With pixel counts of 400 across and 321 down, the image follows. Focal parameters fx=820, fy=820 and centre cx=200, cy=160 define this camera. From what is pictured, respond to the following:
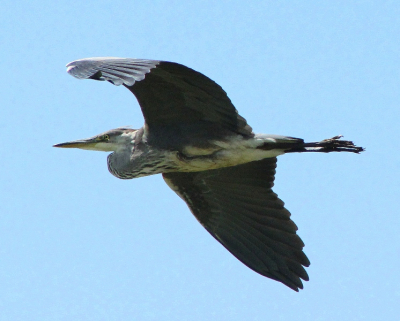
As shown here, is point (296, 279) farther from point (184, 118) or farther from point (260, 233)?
point (184, 118)

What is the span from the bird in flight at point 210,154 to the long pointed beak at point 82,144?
1 cm

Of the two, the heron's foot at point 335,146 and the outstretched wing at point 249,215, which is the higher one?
the heron's foot at point 335,146

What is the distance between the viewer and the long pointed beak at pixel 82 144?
855 centimetres

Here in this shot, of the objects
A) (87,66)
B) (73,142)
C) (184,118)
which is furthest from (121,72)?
(73,142)

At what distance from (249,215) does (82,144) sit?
1908 millimetres

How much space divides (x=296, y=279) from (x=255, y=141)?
5.22ft

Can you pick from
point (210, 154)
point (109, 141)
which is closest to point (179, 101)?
point (210, 154)

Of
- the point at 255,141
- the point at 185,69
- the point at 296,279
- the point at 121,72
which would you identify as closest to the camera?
the point at 121,72

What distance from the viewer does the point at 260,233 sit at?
8594 mm

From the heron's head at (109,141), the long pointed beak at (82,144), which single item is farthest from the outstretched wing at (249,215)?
the long pointed beak at (82,144)

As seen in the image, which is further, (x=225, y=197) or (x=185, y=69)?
(x=225, y=197)

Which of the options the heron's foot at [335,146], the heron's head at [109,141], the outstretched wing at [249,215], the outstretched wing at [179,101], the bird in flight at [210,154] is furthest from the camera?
the outstretched wing at [249,215]

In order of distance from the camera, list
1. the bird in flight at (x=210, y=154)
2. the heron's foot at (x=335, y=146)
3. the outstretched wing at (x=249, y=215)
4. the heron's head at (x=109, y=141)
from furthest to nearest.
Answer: the outstretched wing at (x=249, y=215) < the heron's head at (x=109, y=141) < the heron's foot at (x=335, y=146) < the bird in flight at (x=210, y=154)

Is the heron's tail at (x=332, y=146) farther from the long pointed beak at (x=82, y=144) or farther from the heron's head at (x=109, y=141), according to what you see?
the long pointed beak at (x=82, y=144)
